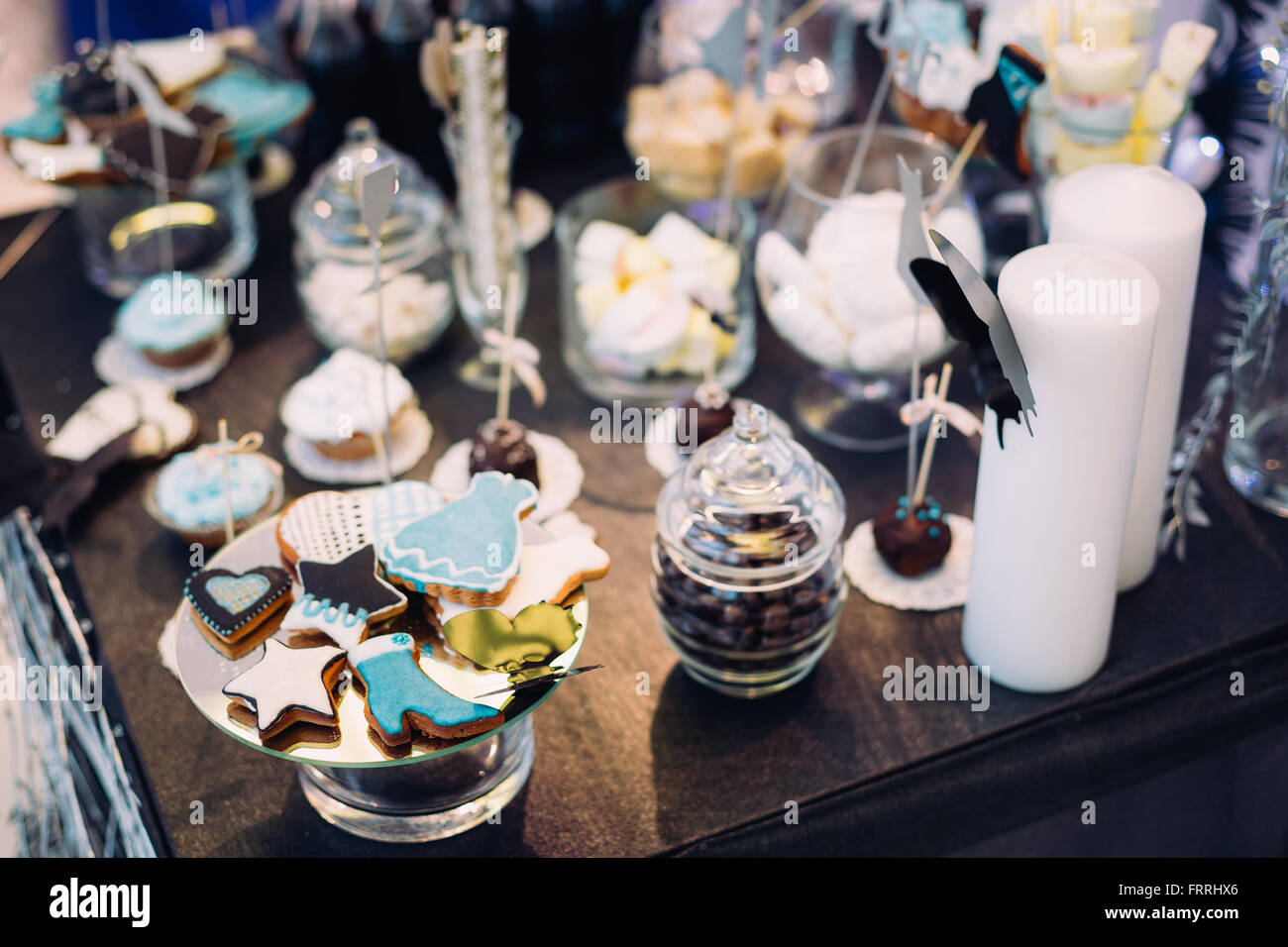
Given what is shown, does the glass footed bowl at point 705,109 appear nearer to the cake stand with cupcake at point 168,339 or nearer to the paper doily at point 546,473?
the paper doily at point 546,473

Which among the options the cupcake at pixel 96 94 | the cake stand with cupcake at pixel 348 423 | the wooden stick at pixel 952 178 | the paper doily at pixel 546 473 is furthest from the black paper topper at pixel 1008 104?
the cupcake at pixel 96 94

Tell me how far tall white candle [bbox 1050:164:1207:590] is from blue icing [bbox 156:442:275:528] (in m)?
0.67

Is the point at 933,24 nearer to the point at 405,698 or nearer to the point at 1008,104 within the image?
the point at 1008,104

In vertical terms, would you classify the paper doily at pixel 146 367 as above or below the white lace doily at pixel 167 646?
above

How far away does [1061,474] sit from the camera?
2.89ft

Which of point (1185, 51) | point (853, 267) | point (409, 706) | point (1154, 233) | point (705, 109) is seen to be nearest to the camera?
point (409, 706)

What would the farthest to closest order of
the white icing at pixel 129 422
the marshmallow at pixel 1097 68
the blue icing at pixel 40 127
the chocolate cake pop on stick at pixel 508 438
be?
the blue icing at pixel 40 127 → the white icing at pixel 129 422 → the chocolate cake pop on stick at pixel 508 438 → the marshmallow at pixel 1097 68

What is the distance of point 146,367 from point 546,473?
0.43 meters

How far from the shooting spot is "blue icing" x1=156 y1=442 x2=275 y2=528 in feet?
3.60

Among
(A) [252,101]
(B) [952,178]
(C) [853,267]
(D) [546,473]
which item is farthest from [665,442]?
(A) [252,101]

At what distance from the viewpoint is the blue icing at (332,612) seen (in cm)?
85

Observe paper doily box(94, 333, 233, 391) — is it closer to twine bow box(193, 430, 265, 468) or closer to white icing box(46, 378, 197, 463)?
white icing box(46, 378, 197, 463)

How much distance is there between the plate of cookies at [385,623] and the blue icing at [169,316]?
41 centimetres

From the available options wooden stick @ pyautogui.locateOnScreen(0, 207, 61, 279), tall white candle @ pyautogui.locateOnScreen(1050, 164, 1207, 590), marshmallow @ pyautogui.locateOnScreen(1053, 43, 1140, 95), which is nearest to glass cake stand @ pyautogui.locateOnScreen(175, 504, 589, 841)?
tall white candle @ pyautogui.locateOnScreen(1050, 164, 1207, 590)
